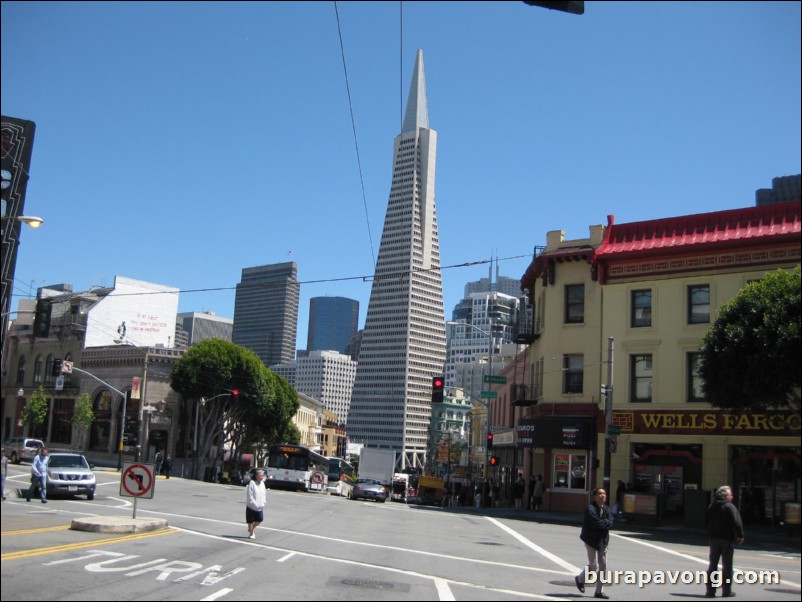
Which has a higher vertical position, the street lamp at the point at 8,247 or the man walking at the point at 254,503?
the street lamp at the point at 8,247

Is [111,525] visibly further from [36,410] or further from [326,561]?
[36,410]

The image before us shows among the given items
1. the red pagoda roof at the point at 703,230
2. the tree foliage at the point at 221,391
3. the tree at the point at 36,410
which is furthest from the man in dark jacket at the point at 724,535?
the tree at the point at 36,410

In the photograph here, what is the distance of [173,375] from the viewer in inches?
2606

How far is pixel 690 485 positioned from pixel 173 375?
46663 millimetres

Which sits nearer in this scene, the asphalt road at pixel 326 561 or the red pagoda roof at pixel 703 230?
the red pagoda roof at pixel 703 230

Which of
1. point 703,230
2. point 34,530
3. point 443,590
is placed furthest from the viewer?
point 703,230

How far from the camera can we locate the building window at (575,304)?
37.0 metres

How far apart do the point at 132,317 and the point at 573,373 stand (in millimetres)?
57245

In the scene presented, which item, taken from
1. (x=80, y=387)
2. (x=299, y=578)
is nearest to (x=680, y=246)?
(x=299, y=578)

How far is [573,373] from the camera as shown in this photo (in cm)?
3697

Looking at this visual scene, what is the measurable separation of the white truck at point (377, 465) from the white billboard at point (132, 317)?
84.6 feet

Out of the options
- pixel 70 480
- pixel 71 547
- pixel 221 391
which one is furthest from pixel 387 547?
pixel 221 391

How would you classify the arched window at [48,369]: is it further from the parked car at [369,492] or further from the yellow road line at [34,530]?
the yellow road line at [34,530]

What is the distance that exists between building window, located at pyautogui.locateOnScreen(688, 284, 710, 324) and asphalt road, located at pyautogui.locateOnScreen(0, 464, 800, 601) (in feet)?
23.8
